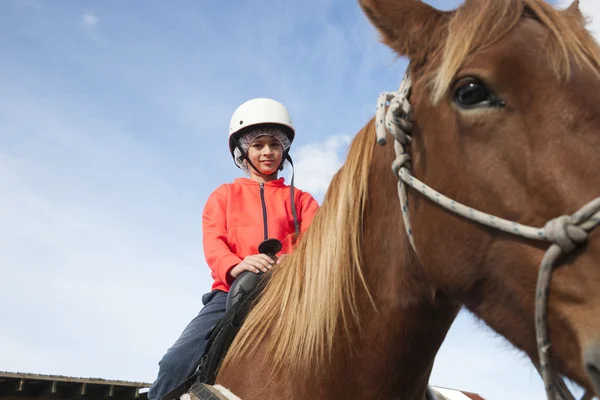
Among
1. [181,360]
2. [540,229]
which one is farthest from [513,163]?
[181,360]

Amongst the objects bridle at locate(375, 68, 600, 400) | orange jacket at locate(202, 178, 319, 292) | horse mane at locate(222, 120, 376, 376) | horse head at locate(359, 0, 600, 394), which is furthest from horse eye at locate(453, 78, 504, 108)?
orange jacket at locate(202, 178, 319, 292)

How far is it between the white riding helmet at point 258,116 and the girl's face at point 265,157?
13cm

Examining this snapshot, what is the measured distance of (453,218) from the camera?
5.64 ft

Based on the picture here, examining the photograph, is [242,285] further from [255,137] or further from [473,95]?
[473,95]

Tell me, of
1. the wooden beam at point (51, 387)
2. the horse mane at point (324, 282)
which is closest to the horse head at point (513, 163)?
the horse mane at point (324, 282)

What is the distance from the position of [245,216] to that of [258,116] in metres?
0.82

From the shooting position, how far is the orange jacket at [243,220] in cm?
328

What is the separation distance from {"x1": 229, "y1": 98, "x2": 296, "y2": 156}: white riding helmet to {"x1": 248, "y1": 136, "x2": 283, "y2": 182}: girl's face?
5.2 inches

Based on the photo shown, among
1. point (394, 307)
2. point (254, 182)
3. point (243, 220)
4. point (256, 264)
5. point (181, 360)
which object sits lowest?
point (181, 360)

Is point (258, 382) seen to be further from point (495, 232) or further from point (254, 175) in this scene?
point (254, 175)

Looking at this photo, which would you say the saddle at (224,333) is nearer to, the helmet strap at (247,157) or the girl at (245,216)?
the girl at (245,216)

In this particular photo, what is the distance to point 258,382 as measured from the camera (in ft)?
7.77

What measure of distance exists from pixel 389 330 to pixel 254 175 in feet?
7.08

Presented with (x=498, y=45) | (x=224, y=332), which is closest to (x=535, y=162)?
(x=498, y=45)
